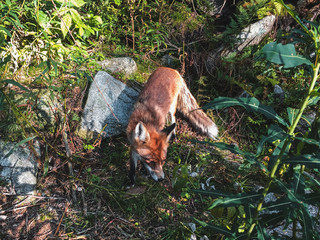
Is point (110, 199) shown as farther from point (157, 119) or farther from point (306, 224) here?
point (306, 224)

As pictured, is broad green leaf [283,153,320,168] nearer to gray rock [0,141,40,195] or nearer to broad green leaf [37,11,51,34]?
gray rock [0,141,40,195]

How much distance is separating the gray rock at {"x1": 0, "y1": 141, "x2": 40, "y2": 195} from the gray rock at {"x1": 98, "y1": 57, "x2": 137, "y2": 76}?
2.43 metres

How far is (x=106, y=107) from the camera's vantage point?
432 cm

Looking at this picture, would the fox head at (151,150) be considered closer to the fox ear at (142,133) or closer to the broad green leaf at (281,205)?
the fox ear at (142,133)

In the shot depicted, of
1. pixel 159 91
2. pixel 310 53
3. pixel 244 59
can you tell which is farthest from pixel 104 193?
pixel 310 53

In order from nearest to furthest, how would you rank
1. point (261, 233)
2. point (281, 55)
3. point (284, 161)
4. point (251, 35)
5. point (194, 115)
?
point (281, 55) → point (284, 161) → point (261, 233) → point (194, 115) → point (251, 35)

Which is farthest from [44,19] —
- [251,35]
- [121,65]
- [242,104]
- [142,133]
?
[251,35]

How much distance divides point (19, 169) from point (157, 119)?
217 centimetres

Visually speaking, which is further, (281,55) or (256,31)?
(256,31)

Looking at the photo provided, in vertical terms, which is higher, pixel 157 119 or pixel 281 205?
pixel 281 205

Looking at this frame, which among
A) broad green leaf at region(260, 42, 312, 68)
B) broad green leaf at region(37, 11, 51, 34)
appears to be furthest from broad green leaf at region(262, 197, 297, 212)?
broad green leaf at region(37, 11, 51, 34)

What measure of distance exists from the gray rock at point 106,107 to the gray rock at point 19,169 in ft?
2.93

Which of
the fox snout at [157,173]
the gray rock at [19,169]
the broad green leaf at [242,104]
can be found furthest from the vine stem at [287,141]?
the gray rock at [19,169]

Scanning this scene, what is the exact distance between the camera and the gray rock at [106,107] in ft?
13.2
